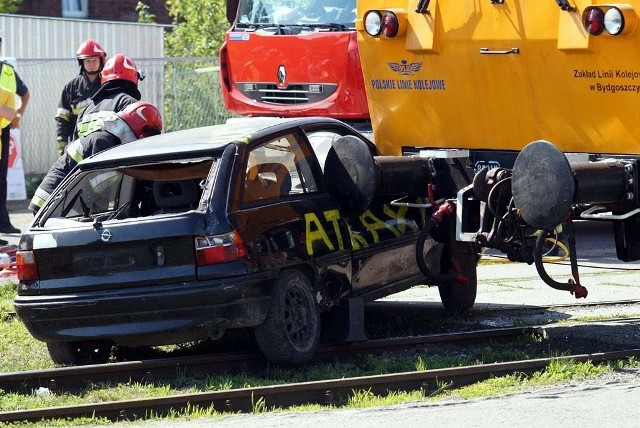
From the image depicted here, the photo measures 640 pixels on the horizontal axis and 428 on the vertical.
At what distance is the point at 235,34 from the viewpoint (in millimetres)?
16219

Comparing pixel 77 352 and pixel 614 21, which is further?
pixel 77 352

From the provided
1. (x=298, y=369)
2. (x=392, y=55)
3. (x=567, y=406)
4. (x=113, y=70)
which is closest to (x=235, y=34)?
(x=113, y=70)

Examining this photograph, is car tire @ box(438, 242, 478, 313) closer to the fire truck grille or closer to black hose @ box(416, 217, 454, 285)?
black hose @ box(416, 217, 454, 285)

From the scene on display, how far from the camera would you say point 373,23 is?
10.2m

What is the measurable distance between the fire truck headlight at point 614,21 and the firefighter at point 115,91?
454 cm

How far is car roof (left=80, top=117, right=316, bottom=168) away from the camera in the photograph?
8672 mm

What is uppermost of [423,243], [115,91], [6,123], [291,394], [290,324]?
[115,91]

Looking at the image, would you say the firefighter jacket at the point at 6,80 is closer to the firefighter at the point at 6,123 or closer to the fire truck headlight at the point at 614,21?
the firefighter at the point at 6,123

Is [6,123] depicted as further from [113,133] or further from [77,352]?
[77,352]

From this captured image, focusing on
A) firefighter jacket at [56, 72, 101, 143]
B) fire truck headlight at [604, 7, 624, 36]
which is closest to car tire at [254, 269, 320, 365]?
fire truck headlight at [604, 7, 624, 36]

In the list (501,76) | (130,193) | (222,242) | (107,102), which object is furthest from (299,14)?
(222,242)

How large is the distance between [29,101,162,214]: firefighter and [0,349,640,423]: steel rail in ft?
12.4

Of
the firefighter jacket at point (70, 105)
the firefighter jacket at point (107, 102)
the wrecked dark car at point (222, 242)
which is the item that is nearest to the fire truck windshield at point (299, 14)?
the firefighter jacket at point (70, 105)

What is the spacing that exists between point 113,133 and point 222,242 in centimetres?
310
